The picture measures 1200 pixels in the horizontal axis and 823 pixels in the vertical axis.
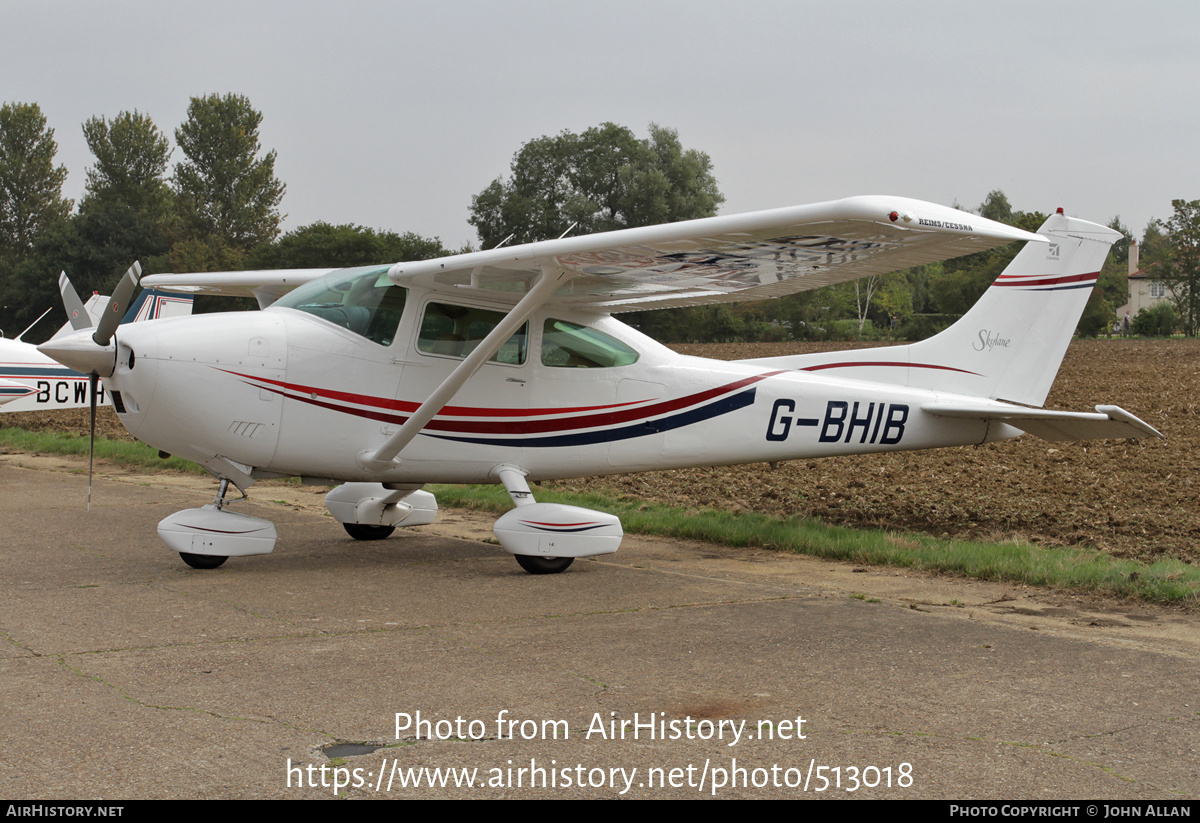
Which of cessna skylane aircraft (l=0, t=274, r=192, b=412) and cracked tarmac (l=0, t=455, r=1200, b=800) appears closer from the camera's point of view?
cracked tarmac (l=0, t=455, r=1200, b=800)

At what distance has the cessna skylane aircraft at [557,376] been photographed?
7.16 metres

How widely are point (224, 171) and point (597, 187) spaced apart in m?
32.5

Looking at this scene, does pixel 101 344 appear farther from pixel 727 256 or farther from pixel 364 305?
pixel 727 256

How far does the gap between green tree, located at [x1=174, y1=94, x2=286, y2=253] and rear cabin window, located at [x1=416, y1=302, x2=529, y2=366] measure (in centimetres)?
7430

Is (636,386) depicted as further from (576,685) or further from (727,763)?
(727,763)

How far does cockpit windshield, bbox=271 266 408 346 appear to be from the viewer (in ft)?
25.9

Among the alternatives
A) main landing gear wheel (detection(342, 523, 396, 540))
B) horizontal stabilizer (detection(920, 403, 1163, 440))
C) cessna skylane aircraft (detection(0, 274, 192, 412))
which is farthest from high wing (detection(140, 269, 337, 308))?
cessna skylane aircraft (detection(0, 274, 192, 412))

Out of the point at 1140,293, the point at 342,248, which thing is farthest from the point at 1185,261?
the point at 342,248

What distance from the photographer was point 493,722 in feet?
13.7

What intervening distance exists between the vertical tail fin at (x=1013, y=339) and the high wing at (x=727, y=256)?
1591 millimetres

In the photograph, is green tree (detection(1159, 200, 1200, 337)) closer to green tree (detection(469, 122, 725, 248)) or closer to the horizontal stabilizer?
green tree (detection(469, 122, 725, 248))

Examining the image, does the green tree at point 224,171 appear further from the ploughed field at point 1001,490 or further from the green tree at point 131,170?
the ploughed field at point 1001,490

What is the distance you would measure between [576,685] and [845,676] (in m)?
1.33

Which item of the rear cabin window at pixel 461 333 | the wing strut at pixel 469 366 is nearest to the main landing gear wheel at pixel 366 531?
the wing strut at pixel 469 366
